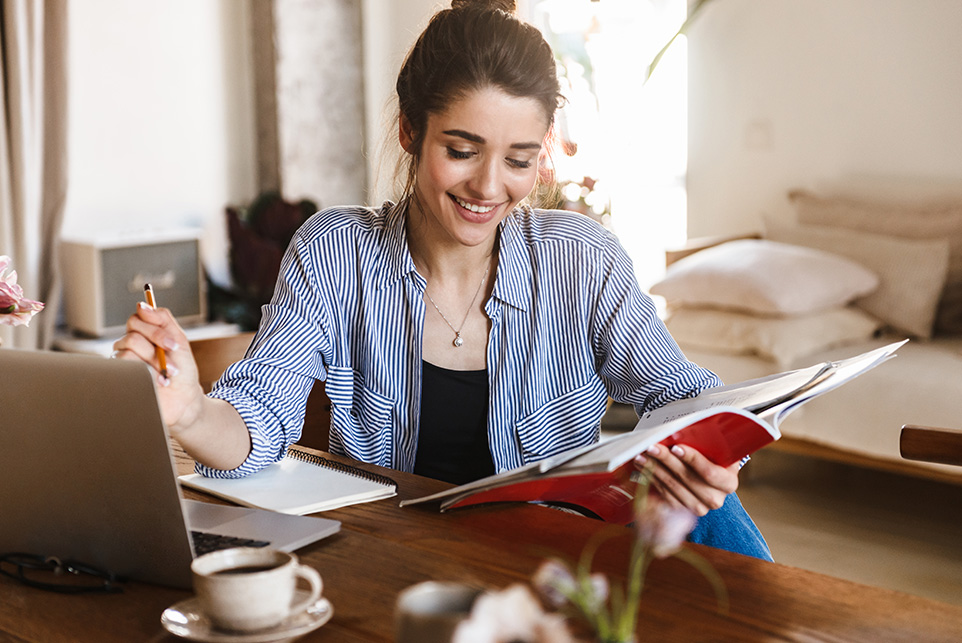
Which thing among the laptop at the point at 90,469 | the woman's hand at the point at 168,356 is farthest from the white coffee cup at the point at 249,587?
the woman's hand at the point at 168,356

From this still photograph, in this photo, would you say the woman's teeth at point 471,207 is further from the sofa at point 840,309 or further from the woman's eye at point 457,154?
the sofa at point 840,309

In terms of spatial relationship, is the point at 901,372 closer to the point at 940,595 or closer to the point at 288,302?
the point at 940,595

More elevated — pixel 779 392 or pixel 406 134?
pixel 406 134

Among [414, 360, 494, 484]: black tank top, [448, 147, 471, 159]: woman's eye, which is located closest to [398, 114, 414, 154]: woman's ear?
[448, 147, 471, 159]: woman's eye

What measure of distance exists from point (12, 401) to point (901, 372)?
7.78 ft

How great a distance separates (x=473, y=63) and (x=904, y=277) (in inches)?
85.0

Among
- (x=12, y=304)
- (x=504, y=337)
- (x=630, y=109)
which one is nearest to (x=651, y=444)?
(x=504, y=337)

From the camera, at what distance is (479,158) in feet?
4.26

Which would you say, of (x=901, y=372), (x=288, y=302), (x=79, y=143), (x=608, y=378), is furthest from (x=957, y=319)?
(x=79, y=143)

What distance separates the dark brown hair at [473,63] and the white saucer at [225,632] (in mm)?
754

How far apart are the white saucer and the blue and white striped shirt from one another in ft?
1.90

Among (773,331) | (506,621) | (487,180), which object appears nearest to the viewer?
(506,621)

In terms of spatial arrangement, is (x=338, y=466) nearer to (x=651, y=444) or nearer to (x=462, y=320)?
(x=462, y=320)

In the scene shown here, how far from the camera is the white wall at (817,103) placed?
3229mm
